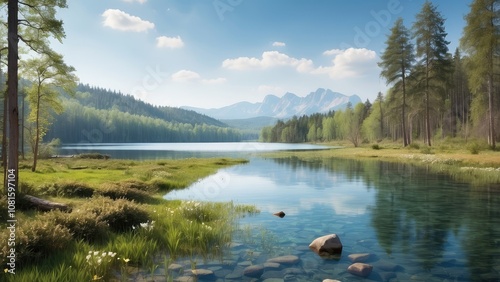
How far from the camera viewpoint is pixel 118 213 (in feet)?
38.9

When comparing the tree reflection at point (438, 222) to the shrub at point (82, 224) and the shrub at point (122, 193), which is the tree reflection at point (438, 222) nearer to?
the shrub at point (82, 224)

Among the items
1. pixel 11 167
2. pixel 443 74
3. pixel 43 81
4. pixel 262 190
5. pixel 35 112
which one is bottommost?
pixel 262 190

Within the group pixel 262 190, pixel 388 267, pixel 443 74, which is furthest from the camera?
pixel 443 74

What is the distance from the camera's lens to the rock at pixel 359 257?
32.2ft

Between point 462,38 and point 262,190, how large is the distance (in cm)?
3474

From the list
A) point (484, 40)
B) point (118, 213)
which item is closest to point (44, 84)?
point (118, 213)

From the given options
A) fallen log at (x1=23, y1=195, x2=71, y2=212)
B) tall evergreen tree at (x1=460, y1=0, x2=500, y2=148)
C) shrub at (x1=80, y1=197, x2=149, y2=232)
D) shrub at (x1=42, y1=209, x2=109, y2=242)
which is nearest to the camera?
shrub at (x1=42, y1=209, x2=109, y2=242)

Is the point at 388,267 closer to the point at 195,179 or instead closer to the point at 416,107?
the point at 195,179

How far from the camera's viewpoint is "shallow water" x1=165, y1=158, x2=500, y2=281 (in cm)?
897

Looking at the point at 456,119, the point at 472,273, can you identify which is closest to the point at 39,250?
the point at 472,273

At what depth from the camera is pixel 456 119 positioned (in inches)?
3228

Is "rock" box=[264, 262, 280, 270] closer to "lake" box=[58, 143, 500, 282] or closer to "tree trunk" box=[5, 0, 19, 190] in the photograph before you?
"lake" box=[58, 143, 500, 282]

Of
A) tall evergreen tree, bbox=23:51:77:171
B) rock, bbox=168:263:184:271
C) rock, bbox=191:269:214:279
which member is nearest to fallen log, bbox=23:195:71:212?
rock, bbox=168:263:184:271

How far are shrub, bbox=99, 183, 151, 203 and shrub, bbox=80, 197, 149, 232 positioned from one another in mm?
5355
